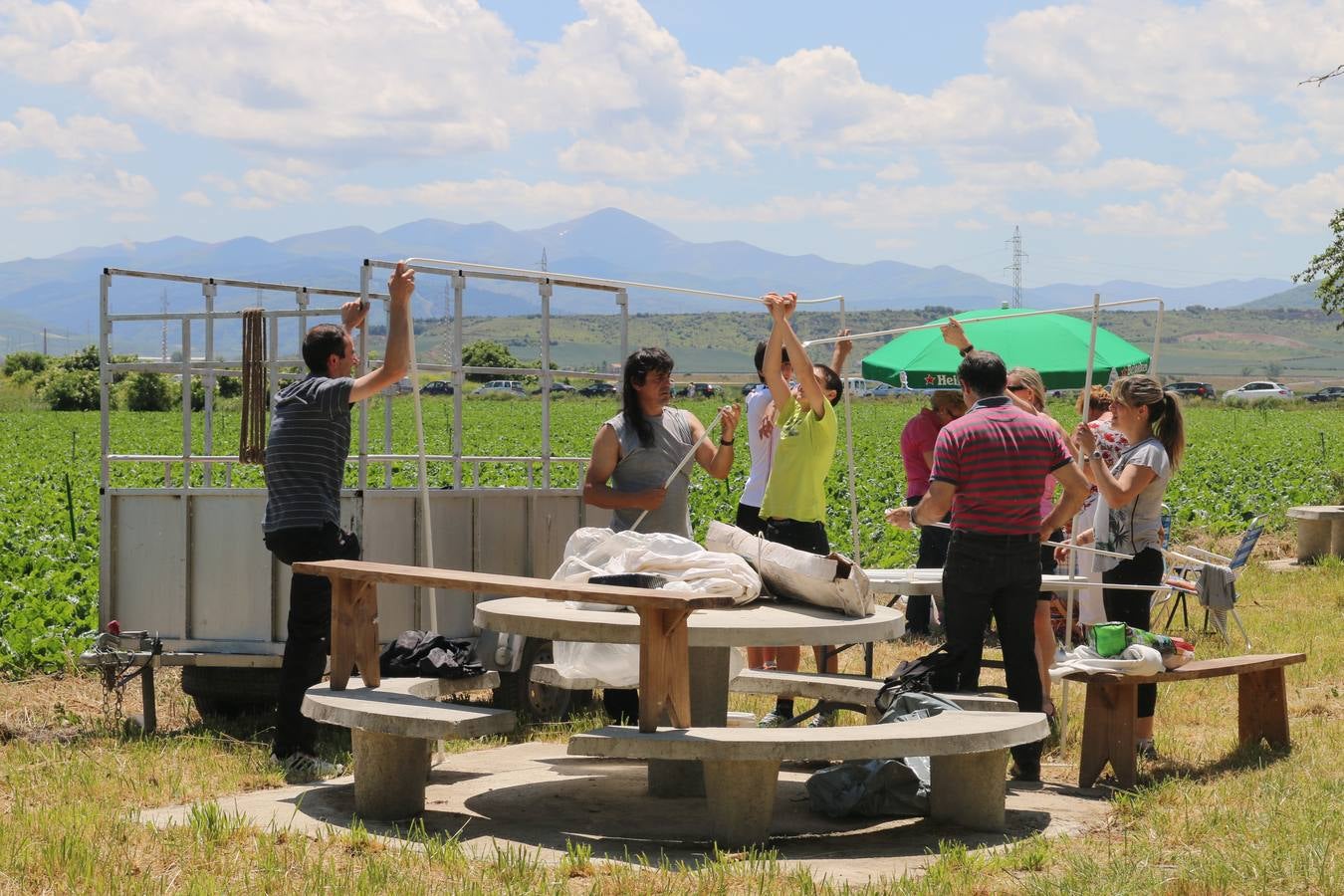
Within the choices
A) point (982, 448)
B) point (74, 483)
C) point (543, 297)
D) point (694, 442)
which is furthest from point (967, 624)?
point (74, 483)

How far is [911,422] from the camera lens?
35.2 feet

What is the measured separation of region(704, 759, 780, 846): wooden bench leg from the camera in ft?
17.7

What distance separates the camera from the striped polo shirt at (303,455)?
6.82m

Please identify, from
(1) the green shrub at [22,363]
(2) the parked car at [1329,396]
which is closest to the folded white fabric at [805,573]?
(1) the green shrub at [22,363]

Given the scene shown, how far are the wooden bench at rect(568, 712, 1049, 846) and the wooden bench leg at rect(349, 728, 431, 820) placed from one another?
88 centimetres

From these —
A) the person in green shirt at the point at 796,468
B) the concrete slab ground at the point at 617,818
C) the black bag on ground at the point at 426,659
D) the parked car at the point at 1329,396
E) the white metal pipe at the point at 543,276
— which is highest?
the parked car at the point at 1329,396

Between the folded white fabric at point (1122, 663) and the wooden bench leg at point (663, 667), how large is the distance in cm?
194

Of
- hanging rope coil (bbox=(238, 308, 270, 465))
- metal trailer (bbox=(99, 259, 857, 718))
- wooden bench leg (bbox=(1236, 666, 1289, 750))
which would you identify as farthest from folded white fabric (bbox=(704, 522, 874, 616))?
hanging rope coil (bbox=(238, 308, 270, 465))

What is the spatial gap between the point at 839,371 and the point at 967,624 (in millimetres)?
2304

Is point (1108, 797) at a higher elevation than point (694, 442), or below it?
below

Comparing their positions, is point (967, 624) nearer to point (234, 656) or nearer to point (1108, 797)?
point (1108, 797)

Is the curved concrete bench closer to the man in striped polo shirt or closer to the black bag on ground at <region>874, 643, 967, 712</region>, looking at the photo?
the black bag on ground at <region>874, 643, 967, 712</region>

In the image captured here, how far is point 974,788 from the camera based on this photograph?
5793 millimetres

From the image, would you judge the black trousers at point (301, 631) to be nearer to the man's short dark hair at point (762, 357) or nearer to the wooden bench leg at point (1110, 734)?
the man's short dark hair at point (762, 357)
